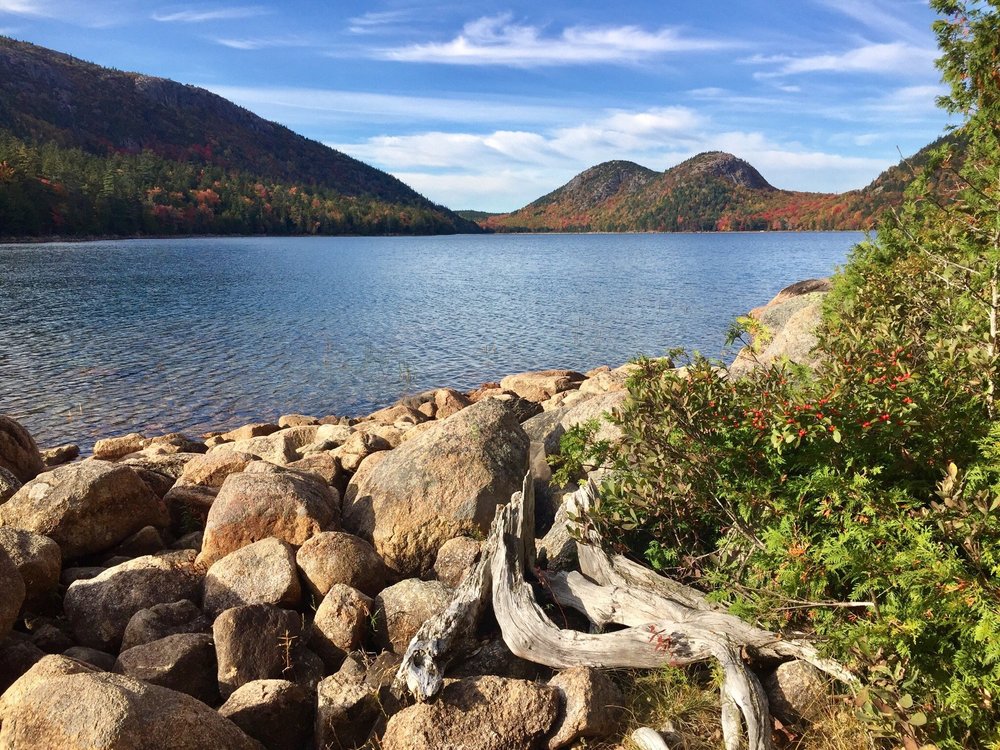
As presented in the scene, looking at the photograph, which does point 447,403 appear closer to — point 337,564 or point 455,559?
point 455,559

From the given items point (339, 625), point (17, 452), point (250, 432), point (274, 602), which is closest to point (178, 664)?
point (274, 602)

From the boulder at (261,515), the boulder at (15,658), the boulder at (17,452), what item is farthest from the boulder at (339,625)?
the boulder at (17,452)

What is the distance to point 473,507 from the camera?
27.1 ft

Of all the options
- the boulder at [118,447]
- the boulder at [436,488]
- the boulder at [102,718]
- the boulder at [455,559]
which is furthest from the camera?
the boulder at [118,447]

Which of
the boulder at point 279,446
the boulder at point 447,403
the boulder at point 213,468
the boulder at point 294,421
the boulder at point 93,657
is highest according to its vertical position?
the boulder at point 213,468

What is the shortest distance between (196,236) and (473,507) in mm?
154478

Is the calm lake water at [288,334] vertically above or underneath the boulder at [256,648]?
underneath

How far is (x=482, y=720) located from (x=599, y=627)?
4.36 feet

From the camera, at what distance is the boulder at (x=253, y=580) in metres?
6.86

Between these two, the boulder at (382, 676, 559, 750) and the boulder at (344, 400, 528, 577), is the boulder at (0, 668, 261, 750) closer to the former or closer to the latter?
the boulder at (382, 676, 559, 750)

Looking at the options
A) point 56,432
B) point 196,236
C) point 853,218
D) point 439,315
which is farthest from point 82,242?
point 853,218

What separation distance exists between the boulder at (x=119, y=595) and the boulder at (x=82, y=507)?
Result: 105cm

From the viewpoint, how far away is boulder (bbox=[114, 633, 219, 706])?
5.73 metres

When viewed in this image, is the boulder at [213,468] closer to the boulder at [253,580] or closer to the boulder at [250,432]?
the boulder at [253,580]
